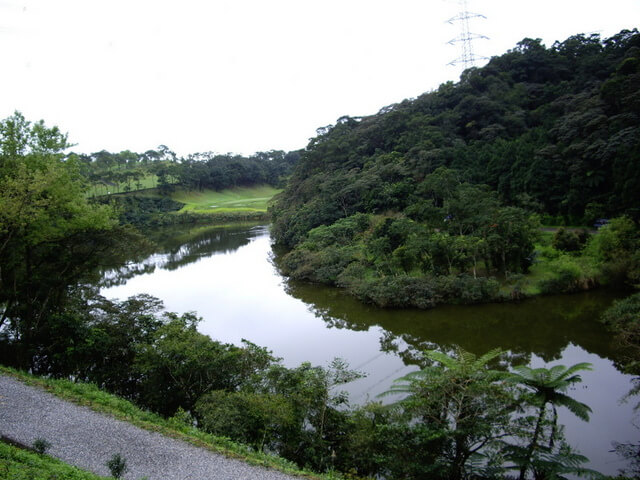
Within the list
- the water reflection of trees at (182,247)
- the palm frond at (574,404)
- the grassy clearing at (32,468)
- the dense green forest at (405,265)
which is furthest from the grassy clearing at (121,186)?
the palm frond at (574,404)

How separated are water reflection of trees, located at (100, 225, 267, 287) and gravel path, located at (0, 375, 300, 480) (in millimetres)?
14752

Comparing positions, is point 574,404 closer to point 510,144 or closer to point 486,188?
point 486,188

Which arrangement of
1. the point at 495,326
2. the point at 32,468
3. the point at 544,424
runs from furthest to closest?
the point at 495,326, the point at 544,424, the point at 32,468

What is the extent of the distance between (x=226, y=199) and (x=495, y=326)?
76.8 meters

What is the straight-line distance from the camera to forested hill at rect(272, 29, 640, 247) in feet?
88.7

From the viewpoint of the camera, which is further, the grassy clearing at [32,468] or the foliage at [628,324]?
the foliage at [628,324]

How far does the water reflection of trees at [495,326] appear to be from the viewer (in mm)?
15148

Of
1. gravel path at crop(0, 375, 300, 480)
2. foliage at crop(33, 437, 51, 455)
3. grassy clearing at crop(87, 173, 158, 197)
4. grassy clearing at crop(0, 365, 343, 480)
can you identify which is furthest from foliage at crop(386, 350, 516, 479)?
grassy clearing at crop(87, 173, 158, 197)

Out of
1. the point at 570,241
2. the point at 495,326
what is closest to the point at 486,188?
the point at 570,241

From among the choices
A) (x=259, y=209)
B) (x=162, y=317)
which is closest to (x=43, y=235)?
(x=162, y=317)

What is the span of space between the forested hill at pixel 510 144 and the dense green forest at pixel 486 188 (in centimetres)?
13

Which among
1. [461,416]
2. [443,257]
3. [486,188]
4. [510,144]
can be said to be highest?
[510,144]

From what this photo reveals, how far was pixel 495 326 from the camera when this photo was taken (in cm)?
1730

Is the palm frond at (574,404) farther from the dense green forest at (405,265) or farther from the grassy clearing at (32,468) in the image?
the grassy clearing at (32,468)
